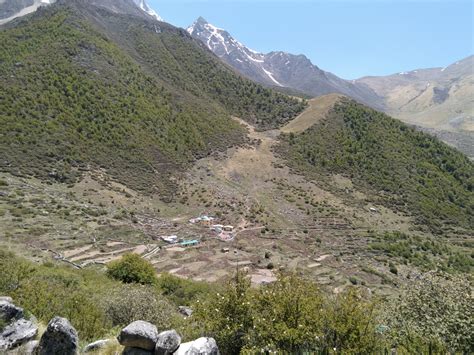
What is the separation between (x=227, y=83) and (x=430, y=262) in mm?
97413

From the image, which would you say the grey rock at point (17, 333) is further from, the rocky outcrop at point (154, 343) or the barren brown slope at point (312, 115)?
the barren brown slope at point (312, 115)

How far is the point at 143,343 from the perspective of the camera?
413 inches

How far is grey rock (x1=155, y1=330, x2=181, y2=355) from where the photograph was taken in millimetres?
10289

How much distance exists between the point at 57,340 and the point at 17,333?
1.80 m

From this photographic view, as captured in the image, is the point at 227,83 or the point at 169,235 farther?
the point at 227,83

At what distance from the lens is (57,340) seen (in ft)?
33.9

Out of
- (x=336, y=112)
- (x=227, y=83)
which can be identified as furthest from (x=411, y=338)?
(x=227, y=83)

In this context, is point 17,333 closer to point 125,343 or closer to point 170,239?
point 125,343

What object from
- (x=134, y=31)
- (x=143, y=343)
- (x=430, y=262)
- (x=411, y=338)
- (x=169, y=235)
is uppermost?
(x=134, y=31)

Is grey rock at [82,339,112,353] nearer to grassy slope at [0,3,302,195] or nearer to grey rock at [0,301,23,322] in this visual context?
grey rock at [0,301,23,322]

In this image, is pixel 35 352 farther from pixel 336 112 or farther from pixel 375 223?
pixel 336 112

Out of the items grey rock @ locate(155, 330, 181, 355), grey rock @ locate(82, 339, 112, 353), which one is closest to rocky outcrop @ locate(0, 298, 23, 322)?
grey rock @ locate(82, 339, 112, 353)

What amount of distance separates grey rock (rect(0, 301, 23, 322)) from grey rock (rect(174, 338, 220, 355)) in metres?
5.36

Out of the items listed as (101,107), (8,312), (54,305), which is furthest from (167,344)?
(101,107)
